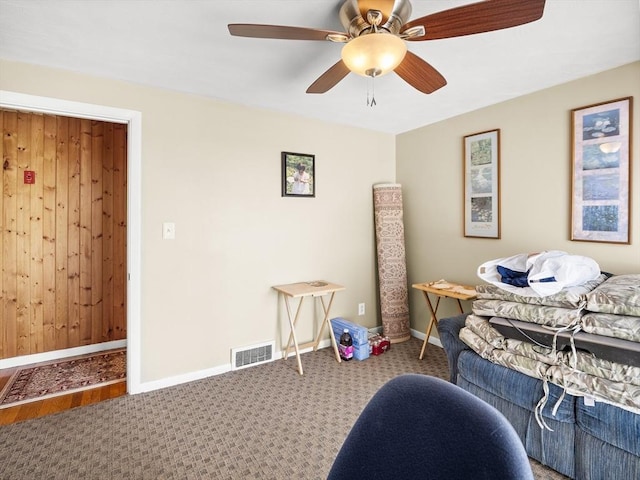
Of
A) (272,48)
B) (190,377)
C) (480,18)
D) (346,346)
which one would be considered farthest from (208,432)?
(480,18)

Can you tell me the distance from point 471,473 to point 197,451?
1.82 m

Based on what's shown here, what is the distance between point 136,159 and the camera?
2.58 m

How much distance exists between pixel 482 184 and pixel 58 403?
12.6 feet

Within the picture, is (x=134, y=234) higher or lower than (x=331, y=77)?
lower

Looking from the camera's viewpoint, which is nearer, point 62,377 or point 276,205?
point 62,377

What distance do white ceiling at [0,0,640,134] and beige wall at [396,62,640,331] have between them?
0.16m

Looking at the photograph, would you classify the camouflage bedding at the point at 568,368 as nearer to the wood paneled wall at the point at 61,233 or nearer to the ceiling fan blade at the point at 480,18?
the ceiling fan blade at the point at 480,18

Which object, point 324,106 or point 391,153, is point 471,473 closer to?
point 324,106

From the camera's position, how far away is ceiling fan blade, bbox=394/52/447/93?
177 cm

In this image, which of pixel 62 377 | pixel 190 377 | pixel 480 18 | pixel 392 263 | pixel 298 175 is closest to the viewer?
pixel 480 18

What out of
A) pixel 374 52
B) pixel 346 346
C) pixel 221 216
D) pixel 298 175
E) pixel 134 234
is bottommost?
pixel 346 346

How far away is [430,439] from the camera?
73 cm

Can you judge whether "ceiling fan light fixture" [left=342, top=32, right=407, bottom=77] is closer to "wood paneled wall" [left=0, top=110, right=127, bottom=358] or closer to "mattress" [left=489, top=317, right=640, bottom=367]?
"mattress" [left=489, top=317, right=640, bottom=367]

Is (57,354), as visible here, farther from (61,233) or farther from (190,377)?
(190,377)
